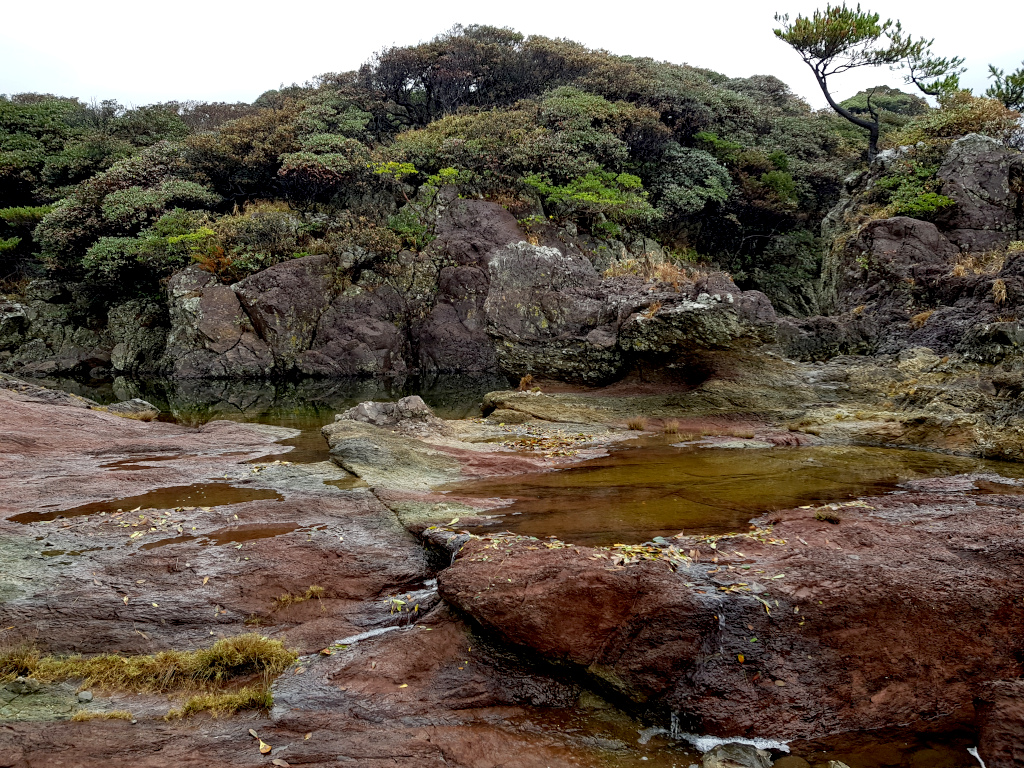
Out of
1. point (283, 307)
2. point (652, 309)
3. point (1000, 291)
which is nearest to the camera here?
point (1000, 291)

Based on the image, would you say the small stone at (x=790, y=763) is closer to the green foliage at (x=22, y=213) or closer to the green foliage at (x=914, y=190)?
the green foliage at (x=914, y=190)

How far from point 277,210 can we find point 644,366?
839 inches

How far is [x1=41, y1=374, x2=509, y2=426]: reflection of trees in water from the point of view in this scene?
1751 centimetres

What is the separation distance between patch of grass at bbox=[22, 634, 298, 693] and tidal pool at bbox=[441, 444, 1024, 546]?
266cm

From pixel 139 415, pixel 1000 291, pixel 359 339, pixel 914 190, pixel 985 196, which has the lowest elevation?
pixel 139 415

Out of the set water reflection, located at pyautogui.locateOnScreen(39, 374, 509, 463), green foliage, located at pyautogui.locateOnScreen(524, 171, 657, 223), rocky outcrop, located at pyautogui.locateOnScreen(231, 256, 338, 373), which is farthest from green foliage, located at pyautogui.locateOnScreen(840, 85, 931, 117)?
rocky outcrop, located at pyautogui.locateOnScreen(231, 256, 338, 373)

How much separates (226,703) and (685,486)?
19.1 feet

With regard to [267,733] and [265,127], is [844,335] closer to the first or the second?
[267,733]

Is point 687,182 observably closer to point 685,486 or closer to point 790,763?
point 685,486

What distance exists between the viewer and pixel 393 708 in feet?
13.4

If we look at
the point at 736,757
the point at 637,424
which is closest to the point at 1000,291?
the point at 637,424

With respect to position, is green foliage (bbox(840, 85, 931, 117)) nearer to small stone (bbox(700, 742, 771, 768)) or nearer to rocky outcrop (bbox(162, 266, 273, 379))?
rocky outcrop (bbox(162, 266, 273, 379))

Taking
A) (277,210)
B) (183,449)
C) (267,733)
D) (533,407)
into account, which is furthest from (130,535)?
(277,210)

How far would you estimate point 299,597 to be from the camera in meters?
5.46
